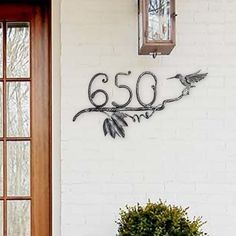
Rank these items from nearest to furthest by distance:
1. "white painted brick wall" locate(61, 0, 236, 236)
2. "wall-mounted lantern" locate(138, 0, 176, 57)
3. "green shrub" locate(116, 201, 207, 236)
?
"green shrub" locate(116, 201, 207, 236), "wall-mounted lantern" locate(138, 0, 176, 57), "white painted brick wall" locate(61, 0, 236, 236)

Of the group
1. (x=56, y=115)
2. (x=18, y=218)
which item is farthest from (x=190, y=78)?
(x=18, y=218)

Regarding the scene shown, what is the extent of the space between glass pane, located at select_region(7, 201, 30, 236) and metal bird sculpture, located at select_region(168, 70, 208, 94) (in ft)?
4.23

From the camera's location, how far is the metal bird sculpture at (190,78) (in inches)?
128

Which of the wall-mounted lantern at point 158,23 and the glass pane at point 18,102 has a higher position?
the wall-mounted lantern at point 158,23

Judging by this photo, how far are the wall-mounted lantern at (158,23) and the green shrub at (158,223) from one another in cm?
92

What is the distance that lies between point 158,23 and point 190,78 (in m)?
0.52

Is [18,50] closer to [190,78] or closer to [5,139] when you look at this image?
[5,139]

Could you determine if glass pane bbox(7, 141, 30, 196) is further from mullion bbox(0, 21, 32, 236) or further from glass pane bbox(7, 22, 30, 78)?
glass pane bbox(7, 22, 30, 78)

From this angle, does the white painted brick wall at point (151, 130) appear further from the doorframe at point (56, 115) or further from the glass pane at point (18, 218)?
the glass pane at point (18, 218)

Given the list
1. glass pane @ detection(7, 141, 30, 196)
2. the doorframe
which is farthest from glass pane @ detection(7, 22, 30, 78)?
glass pane @ detection(7, 141, 30, 196)

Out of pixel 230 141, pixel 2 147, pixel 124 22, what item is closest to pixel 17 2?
pixel 124 22

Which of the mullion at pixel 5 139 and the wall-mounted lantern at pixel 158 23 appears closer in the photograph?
the wall-mounted lantern at pixel 158 23

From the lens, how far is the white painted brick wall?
3.25 m

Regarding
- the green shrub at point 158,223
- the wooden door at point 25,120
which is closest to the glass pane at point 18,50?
the wooden door at point 25,120
